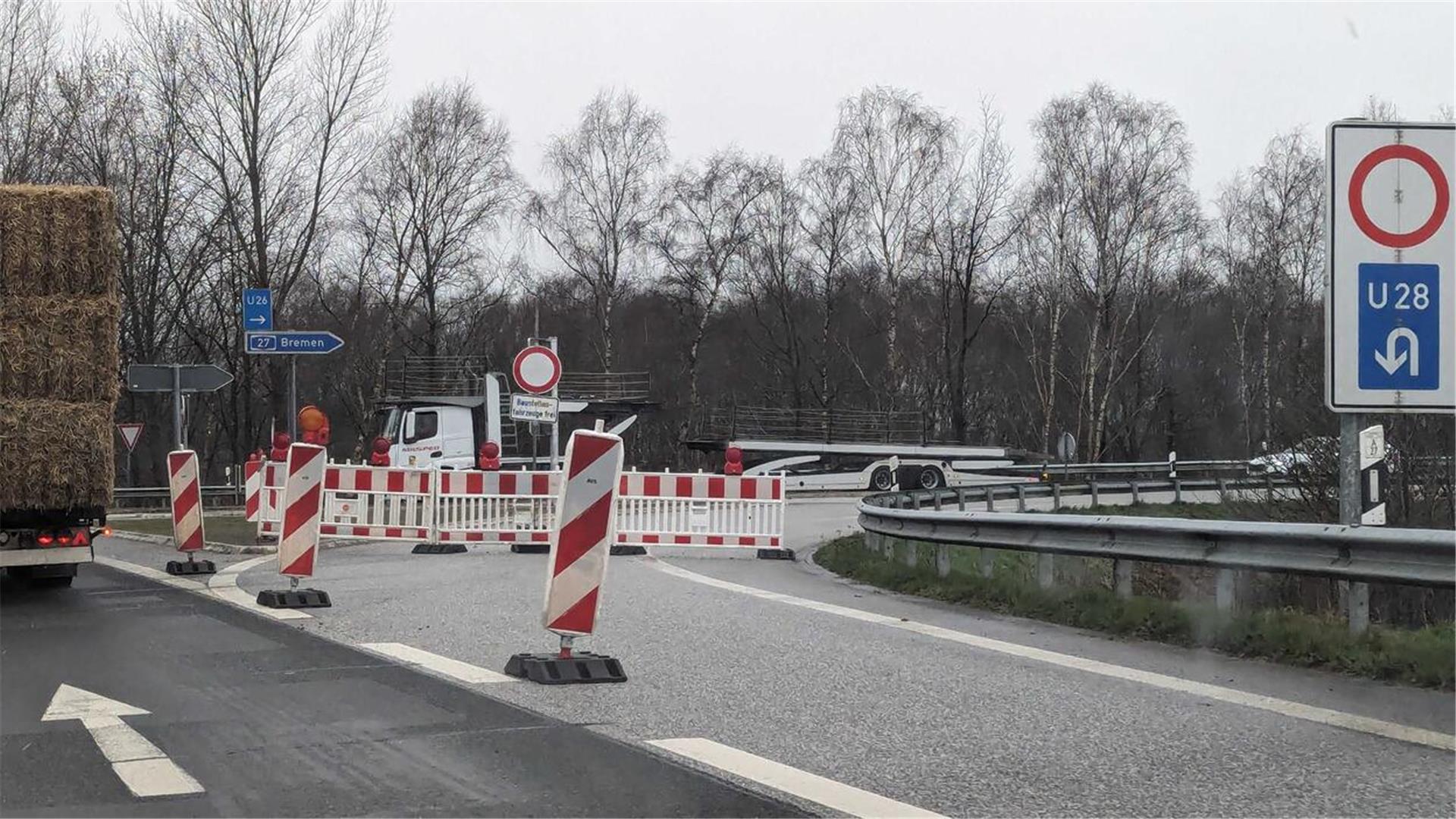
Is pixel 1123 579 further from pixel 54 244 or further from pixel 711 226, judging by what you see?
pixel 711 226

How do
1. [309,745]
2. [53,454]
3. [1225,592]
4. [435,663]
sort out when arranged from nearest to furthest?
1. [309,745]
2. [435,663]
3. [1225,592]
4. [53,454]

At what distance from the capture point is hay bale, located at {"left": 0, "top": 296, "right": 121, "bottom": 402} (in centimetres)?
1131

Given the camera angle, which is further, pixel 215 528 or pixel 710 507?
pixel 215 528

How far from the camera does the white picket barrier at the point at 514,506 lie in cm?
1717

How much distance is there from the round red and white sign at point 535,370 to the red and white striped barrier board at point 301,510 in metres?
6.13

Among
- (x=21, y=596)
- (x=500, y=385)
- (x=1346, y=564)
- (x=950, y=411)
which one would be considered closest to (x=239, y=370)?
(x=500, y=385)

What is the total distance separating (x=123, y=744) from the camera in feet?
18.2

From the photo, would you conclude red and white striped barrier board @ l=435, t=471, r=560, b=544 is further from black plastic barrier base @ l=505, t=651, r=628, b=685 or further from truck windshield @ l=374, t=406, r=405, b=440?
truck windshield @ l=374, t=406, r=405, b=440

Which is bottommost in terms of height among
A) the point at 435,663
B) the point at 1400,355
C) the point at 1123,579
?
the point at 435,663

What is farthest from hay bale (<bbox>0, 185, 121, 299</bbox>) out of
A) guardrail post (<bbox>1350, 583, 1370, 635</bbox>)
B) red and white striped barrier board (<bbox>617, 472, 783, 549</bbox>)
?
guardrail post (<bbox>1350, 583, 1370, 635</bbox>)

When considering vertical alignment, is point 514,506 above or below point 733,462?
below

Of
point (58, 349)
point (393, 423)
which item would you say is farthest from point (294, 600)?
point (393, 423)

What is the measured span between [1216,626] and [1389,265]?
2.40 metres

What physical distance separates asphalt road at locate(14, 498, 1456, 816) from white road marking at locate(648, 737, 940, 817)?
0.07m
